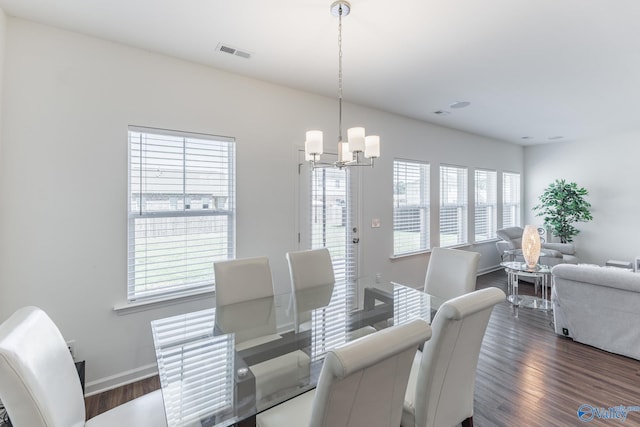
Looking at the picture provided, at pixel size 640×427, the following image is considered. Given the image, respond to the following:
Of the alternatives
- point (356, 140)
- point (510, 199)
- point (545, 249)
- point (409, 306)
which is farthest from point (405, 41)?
Answer: point (510, 199)

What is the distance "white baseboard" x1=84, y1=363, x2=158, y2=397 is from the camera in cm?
237

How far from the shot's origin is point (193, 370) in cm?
152

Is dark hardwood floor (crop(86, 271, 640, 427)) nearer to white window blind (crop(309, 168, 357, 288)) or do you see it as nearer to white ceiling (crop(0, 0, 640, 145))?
white window blind (crop(309, 168, 357, 288))

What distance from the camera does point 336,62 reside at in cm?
283

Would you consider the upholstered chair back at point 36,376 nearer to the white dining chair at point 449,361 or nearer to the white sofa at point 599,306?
the white dining chair at point 449,361

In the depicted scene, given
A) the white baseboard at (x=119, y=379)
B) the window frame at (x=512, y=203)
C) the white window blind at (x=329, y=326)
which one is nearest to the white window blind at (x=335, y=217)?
the white window blind at (x=329, y=326)

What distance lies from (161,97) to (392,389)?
2.90m

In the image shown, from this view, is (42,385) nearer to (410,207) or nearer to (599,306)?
(599,306)

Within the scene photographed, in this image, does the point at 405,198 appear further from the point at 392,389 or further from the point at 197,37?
the point at 392,389

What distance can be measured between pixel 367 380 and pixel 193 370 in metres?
1.00

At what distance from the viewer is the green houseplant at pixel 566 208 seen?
5.96 metres

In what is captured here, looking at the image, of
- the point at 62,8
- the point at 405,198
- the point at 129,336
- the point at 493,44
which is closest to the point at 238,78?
the point at 62,8

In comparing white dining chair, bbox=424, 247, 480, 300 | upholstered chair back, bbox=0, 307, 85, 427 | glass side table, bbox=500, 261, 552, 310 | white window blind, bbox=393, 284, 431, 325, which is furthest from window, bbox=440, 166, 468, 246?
upholstered chair back, bbox=0, 307, 85, 427

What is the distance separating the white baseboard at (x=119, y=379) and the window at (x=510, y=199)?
714 cm
